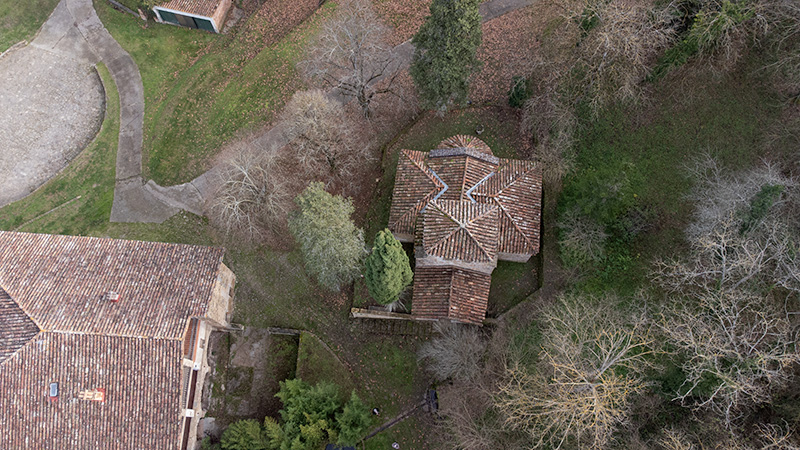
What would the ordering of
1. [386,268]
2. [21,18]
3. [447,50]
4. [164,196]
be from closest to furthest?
1. [386,268]
2. [447,50]
3. [164,196]
4. [21,18]

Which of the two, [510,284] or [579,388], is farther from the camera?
[510,284]

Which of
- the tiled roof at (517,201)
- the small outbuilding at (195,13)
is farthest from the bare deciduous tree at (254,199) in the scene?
the small outbuilding at (195,13)

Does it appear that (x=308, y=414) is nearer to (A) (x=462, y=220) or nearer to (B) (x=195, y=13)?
(A) (x=462, y=220)

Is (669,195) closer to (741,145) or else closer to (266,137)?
(741,145)

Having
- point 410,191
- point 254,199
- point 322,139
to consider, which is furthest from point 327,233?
point 254,199

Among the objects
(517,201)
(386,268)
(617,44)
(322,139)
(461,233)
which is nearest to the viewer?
(386,268)

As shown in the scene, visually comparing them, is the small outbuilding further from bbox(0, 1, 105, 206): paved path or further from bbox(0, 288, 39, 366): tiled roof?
bbox(0, 288, 39, 366): tiled roof

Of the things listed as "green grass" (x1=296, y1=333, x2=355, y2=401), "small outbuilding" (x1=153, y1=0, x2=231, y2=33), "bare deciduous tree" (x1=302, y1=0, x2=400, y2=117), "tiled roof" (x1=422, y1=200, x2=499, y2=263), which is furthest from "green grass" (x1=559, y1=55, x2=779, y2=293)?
"small outbuilding" (x1=153, y1=0, x2=231, y2=33)
